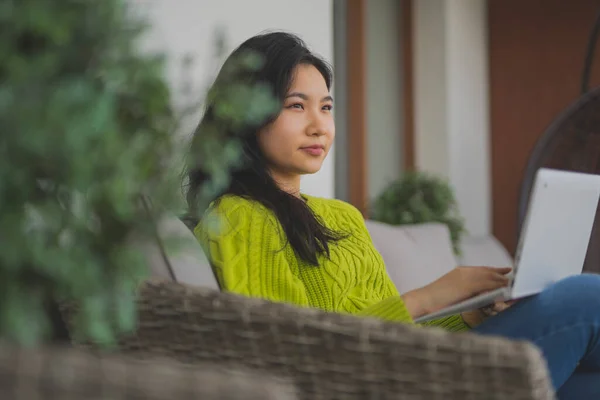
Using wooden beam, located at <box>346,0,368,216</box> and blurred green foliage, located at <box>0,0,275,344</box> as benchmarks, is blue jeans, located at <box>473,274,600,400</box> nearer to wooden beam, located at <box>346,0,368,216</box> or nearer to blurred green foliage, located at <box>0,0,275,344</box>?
blurred green foliage, located at <box>0,0,275,344</box>

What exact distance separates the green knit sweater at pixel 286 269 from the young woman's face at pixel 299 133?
191mm

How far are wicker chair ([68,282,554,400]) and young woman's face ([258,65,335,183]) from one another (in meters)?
0.64

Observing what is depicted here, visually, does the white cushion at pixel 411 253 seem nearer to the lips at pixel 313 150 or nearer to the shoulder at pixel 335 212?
the shoulder at pixel 335 212

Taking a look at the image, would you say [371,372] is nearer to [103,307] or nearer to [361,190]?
[103,307]

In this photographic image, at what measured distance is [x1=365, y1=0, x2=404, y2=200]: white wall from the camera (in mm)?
4598

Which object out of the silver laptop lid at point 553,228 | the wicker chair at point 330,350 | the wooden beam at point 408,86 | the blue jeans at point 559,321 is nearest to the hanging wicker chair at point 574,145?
the wooden beam at point 408,86

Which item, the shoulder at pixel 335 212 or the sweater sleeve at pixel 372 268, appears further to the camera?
the shoulder at pixel 335 212

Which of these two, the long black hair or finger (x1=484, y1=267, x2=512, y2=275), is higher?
the long black hair

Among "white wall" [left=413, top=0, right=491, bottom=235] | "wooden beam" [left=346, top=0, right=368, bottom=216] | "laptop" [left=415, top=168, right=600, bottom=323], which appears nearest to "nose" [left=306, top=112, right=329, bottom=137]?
"laptop" [left=415, top=168, right=600, bottom=323]

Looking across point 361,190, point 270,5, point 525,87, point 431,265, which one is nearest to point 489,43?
point 525,87

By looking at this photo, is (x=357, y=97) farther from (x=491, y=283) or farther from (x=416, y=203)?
(x=491, y=283)

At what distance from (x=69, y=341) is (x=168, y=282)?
0.69 feet

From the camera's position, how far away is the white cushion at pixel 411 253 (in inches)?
95.6

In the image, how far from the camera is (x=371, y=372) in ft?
3.27
